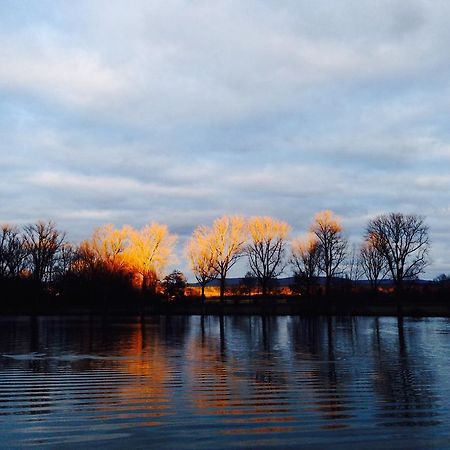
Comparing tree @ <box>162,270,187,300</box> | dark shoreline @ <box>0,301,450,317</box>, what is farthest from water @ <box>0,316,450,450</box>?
tree @ <box>162,270,187,300</box>

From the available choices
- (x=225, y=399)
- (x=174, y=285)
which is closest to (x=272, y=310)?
(x=174, y=285)

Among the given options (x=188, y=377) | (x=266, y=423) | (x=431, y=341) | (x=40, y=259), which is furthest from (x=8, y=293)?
(x=266, y=423)

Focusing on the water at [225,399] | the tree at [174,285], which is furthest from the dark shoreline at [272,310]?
the water at [225,399]

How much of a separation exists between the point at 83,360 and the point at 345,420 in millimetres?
11020

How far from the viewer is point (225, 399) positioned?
440 inches

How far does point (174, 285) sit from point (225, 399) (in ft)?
237

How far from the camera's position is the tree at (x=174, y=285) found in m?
81.4

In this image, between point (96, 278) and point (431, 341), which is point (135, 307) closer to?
point (96, 278)

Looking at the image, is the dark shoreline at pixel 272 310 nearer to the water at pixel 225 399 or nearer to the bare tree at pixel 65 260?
the bare tree at pixel 65 260

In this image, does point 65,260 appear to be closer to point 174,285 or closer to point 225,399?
point 174,285

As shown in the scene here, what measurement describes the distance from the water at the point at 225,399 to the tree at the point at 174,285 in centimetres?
6066

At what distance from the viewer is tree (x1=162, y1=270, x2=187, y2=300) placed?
267ft

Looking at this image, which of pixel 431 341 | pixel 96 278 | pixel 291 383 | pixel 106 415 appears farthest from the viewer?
pixel 96 278

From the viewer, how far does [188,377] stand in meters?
14.3
